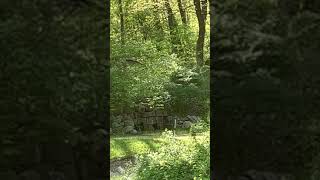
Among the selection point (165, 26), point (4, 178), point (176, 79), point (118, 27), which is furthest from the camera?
point (165, 26)

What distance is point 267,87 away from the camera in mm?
1812

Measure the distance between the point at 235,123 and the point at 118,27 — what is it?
19402 millimetres

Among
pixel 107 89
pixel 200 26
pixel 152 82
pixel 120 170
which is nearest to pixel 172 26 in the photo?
pixel 200 26

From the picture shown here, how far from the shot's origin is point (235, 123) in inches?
71.2

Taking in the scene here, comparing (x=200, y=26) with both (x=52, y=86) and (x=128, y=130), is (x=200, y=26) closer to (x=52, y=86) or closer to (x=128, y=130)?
(x=128, y=130)

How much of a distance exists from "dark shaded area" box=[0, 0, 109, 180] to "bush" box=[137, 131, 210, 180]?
5.47 metres

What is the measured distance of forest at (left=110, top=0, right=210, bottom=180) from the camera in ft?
47.8

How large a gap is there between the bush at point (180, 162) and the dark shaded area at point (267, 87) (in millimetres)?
5411

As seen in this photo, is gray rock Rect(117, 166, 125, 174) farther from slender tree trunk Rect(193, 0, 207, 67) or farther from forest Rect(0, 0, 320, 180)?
forest Rect(0, 0, 320, 180)

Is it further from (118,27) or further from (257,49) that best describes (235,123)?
(118,27)

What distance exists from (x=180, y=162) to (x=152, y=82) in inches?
335

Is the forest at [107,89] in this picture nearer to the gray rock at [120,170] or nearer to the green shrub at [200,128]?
the green shrub at [200,128]

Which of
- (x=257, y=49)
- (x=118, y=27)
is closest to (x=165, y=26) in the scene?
(x=118, y=27)

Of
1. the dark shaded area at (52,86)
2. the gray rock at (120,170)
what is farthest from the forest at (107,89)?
the gray rock at (120,170)
